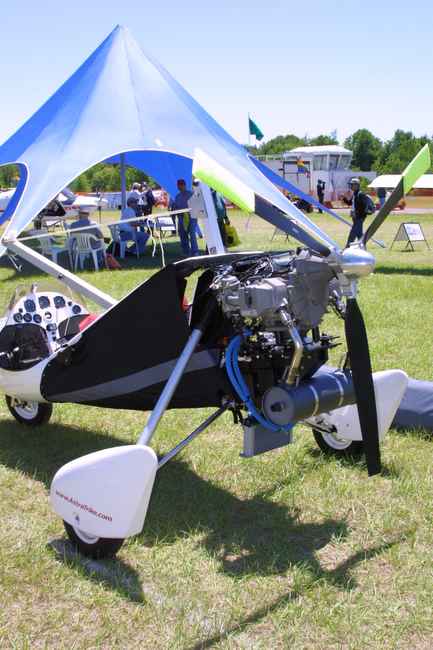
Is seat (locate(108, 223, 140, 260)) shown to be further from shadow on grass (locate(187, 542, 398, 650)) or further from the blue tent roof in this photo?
shadow on grass (locate(187, 542, 398, 650))

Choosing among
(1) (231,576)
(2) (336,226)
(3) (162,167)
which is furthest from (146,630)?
(2) (336,226)

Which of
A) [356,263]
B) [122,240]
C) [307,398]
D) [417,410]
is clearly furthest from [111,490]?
[122,240]

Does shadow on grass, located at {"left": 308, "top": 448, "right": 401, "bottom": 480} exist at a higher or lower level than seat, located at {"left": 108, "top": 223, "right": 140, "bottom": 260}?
higher

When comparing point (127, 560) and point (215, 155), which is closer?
point (127, 560)

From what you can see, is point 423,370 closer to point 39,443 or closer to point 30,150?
point 39,443

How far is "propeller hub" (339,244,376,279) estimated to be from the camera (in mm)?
3312

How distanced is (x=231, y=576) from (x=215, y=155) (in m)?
6.22

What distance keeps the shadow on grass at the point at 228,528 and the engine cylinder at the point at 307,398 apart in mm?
735

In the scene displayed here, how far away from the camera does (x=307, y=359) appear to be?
150 inches

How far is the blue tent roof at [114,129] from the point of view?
8156 mm

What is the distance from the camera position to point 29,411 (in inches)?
222

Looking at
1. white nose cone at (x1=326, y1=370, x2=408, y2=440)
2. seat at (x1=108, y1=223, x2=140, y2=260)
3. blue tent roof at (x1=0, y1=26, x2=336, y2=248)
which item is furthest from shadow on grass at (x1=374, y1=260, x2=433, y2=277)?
white nose cone at (x1=326, y1=370, x2=408, y2=440)

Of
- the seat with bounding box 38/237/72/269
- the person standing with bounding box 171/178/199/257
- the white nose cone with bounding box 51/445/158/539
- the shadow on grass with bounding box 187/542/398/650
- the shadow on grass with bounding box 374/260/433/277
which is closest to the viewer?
the shadow on grass with bounding box 187/542/398/650

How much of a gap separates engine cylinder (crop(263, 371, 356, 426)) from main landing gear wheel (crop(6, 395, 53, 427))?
8.05 ft
